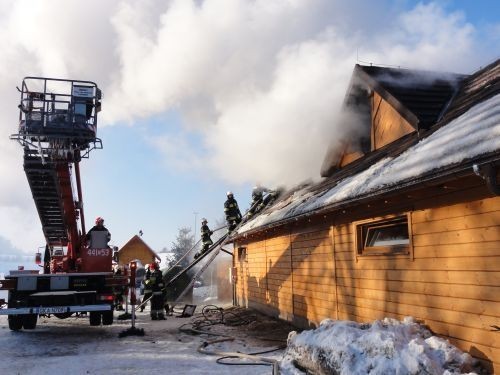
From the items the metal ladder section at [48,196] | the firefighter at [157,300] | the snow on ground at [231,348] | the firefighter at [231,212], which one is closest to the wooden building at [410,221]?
Answer: the snow on ground at [231,348]

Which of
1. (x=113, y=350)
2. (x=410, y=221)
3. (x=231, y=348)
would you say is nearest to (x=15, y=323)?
(x=113, y=350)

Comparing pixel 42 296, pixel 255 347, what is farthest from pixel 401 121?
pixel 42 296

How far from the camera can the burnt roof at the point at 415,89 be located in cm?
829

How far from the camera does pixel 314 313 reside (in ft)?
30.7

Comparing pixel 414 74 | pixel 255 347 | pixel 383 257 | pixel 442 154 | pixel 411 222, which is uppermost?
pixel 414 74

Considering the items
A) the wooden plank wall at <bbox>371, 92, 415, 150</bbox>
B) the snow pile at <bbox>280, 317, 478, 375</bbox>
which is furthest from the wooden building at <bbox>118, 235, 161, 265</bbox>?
the snow pile at <bbox>280, 317, 478, 375</bbox>

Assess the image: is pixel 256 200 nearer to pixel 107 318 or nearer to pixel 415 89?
pixel 107 318

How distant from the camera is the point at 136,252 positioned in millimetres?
35625

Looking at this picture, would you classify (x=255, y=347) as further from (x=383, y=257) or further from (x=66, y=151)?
(x=66, y=151)

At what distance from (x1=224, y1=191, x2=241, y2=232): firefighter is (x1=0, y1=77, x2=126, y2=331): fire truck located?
25.2 ft

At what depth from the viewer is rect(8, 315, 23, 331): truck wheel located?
10.9 meters

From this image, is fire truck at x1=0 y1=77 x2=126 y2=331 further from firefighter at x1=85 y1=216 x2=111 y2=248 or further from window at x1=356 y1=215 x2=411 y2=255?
window at x1=356 y1=215 x2=411 y2=255

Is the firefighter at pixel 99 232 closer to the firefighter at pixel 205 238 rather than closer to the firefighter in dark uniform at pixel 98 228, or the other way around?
the firefighter in dark uniform at pixel 98 228

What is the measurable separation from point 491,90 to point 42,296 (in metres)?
9.78
